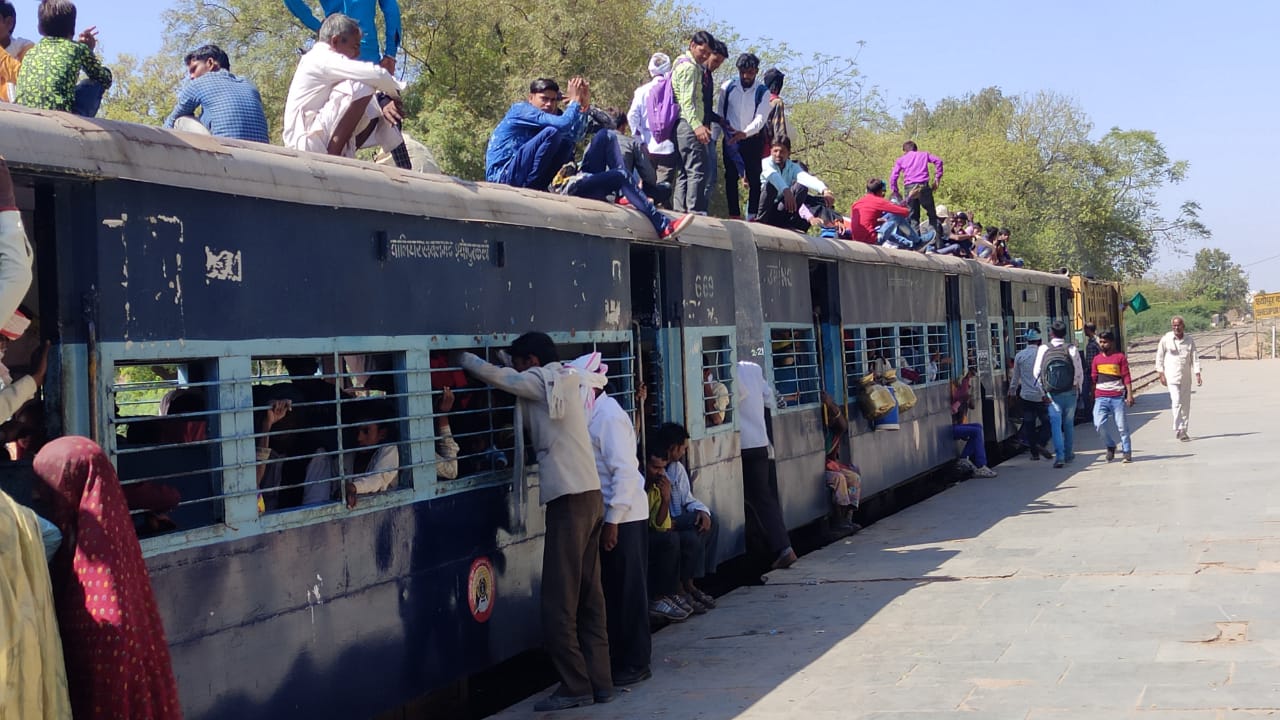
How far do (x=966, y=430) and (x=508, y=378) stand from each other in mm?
11088

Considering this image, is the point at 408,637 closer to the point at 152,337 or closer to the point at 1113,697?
the point at 152,337

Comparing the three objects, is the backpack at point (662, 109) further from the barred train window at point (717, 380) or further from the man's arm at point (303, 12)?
the man's arm at point (303, 12)

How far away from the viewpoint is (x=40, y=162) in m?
4.23

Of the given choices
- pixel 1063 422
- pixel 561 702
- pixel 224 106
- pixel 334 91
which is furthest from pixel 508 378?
pixel 1063 422

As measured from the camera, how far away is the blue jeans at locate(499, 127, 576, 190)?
8.13m

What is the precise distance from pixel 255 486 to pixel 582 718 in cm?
203

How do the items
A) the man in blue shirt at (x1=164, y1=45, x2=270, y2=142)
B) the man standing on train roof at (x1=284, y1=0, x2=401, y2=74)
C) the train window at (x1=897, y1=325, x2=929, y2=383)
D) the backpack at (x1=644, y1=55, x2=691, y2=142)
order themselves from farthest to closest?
the train window at (x1=897, y1=325, x2=929, y2=383), the backpack at (x1=644, y1=55, x2=691, y2=142), the man standing on train roof at (x1=284, y1=0, x2=401, y2=74), the man in blue shirt at (x1=164, y1=45, x2=270, y2=142)

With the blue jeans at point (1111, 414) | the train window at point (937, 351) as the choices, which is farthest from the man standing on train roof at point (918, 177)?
the blue jeans at point (1111, 414)

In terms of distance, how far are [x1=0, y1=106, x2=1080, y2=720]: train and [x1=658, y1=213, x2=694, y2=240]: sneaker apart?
6 cm

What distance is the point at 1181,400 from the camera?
18.1 metres

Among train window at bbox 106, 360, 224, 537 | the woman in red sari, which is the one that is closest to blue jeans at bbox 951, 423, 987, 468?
train window at bbox 106, 360, 224, 537

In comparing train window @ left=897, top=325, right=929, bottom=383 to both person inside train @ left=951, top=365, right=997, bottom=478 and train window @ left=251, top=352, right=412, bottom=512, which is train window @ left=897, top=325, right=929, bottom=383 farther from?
train window @ left=251, top=352, right=412, bottom=512

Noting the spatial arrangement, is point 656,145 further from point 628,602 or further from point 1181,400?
point 1181,400

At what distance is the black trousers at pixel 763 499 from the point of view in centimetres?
1000
